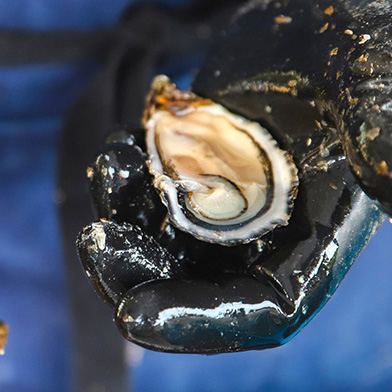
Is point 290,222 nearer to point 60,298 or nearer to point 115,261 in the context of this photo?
point 115,261

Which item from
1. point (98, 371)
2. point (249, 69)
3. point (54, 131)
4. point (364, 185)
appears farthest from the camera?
point (54, 131)

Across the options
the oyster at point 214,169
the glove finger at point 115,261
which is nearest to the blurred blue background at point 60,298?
the oyster at point 214,169

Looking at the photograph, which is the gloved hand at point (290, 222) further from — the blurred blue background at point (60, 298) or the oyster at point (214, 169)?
the blurred blue background at point (60, 298)

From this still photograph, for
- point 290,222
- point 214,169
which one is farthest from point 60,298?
point 290,222

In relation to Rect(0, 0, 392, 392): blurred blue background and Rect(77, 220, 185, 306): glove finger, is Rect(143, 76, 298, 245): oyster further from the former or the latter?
Rect(0, 0, 392, 392): blurred blue background

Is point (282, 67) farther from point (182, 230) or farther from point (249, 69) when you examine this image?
point (182, 230)

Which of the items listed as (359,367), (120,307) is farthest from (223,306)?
(359,367)

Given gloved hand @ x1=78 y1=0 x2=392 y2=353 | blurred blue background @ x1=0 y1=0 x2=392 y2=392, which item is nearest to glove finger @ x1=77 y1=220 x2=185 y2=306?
gloved hand @ x1=78 y1=0 x2=392 y2=353
